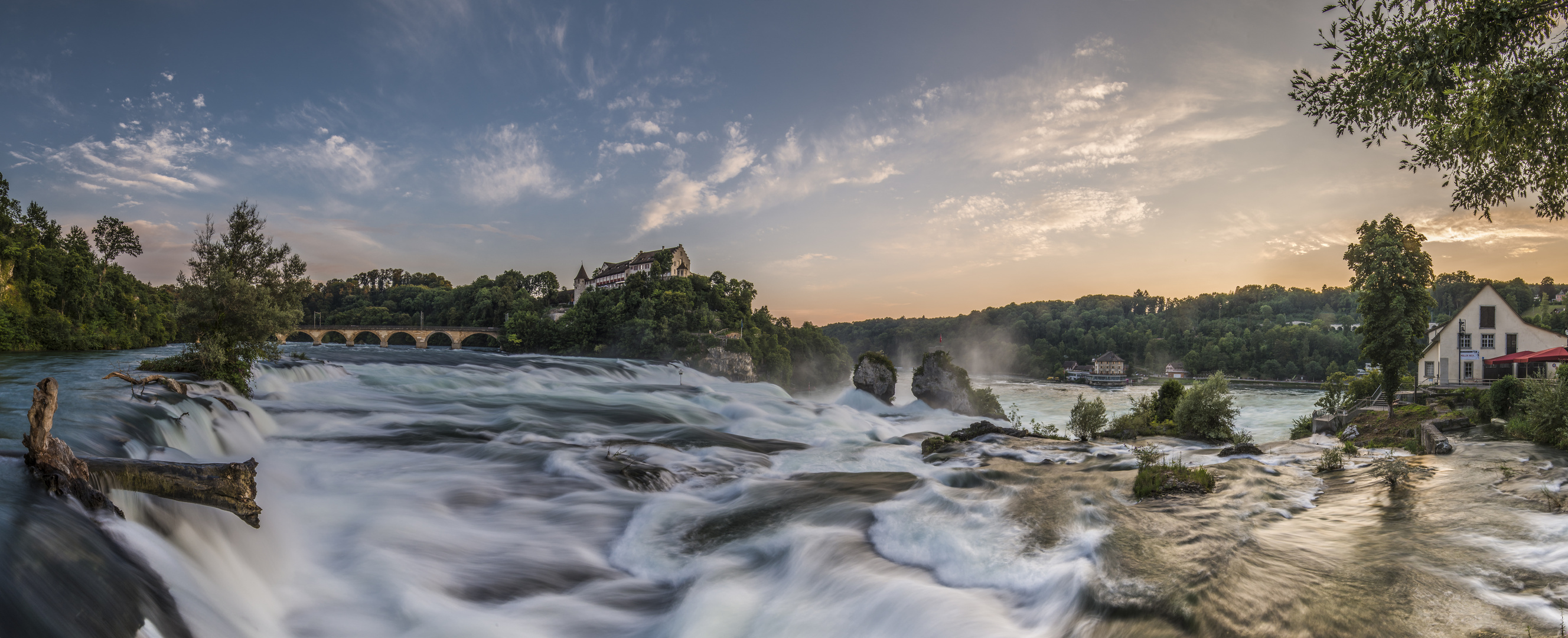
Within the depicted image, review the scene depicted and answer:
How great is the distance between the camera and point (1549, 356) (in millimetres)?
24859

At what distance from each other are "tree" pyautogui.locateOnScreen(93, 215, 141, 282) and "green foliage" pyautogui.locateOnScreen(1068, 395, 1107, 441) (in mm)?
97748

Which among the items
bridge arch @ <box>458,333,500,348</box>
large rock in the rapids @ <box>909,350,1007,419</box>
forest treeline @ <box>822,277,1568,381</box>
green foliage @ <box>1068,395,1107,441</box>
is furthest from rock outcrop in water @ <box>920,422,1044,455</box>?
bridge arch @ <box>458,333,500,348</box>

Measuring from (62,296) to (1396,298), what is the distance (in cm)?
7548

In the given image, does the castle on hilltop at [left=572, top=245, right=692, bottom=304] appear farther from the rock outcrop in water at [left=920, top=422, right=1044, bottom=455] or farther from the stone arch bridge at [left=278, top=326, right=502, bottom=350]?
the rock outcrop in water at [left=920, top=422, right=1044, bottom=455]

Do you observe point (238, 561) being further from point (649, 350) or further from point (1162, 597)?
point (649, 350)

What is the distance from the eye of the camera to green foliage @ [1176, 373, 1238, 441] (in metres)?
19.9

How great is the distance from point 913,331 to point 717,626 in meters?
147

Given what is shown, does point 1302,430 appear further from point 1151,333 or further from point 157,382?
point 1151,333

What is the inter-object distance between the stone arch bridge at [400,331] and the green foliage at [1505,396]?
296 ft

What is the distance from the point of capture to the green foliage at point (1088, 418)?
19469 mm

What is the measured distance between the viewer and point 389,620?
4992 millimetres

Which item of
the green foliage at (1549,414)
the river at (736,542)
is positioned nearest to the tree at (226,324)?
the river at (736,542)

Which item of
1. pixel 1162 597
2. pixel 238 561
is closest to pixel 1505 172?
pixel 1162 597

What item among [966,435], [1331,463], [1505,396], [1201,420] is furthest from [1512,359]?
[966,435]
